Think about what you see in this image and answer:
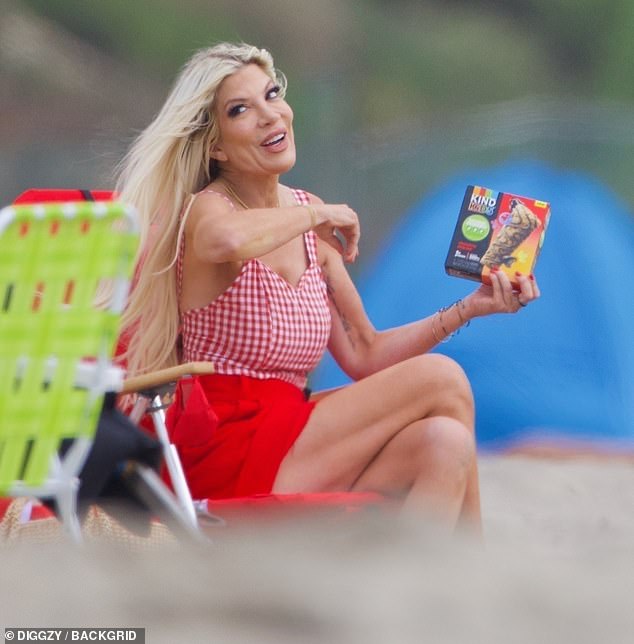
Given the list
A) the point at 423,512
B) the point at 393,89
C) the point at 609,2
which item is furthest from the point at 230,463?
the point at 609,2

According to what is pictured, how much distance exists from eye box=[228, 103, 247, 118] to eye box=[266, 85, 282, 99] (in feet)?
0.23

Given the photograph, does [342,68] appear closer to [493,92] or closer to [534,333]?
[493,92]

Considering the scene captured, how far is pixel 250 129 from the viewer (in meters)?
3.29

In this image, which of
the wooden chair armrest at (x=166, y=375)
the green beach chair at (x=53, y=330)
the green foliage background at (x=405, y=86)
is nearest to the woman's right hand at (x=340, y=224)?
the wooden chair armrest at (x=166, y=375)

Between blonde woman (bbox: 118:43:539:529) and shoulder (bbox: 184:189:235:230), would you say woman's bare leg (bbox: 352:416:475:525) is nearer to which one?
blonde woman (bbox: 118:43:539:529)

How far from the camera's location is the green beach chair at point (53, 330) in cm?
211

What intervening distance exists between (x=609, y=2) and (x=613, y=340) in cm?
128

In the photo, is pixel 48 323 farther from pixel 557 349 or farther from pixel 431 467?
pixel 557 349

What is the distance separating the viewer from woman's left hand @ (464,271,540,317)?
10.5 feet

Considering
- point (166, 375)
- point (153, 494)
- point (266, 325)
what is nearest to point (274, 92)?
point (266, 325)

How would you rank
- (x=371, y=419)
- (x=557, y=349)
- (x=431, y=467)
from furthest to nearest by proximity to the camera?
(x=557, y=349)
(x=371, y=419)
(x=431, y=467)

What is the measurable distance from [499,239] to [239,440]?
2.42 feet

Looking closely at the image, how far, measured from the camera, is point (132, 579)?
198 centimetres

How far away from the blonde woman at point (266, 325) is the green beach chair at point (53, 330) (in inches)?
29.3
